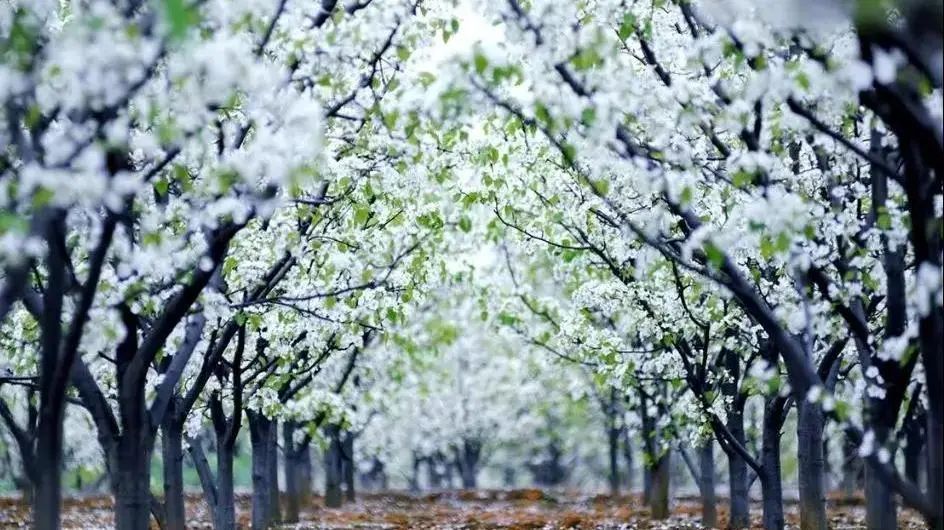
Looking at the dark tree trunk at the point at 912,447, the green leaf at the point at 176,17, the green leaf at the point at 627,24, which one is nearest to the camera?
the green leaf at the point at 176,17

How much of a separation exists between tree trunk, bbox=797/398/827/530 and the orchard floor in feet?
26.5

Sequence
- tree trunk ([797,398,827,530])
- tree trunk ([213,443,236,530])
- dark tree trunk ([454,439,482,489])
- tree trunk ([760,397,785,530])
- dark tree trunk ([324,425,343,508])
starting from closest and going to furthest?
tree trunk ([760,397,785,530]) → tree trunk ([797,398,827,530]) → tree trunk ([213,443,236,530]) → dark tree trunk ([324,425,343,508]) → dark tree trunk ([454,439,482,489])

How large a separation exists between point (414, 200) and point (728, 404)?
6621 mm

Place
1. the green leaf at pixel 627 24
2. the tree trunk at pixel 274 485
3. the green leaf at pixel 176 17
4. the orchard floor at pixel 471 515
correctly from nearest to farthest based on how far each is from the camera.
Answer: the green leaf at pixel 176 17, the green leaf at pixel 627 24, the orchard floor at pixel 471 515, the tree trunk at pixel 274 485

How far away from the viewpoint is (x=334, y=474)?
3950cm

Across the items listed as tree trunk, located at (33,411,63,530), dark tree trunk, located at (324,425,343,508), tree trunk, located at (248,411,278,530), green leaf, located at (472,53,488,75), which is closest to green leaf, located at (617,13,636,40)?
green leaf, located at (472,53,488,75)

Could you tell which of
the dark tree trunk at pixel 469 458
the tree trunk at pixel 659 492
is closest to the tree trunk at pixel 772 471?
the tree trunk at pixel 659 492

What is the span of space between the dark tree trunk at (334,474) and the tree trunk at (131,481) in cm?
2612

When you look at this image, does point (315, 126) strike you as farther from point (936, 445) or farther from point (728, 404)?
point (728, 404)

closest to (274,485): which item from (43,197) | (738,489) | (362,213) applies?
(738,489)

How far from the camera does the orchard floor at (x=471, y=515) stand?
25.4 m

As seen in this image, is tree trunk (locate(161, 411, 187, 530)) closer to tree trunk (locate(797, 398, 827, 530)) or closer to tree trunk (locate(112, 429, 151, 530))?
A: tree trunk (locate(112, 429, 151, 530))

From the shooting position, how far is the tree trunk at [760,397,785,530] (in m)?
14.9

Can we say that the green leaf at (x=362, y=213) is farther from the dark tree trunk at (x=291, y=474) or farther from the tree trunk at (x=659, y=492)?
the dark tree trunk at (x=291, y=474)
